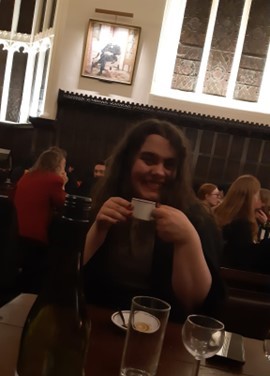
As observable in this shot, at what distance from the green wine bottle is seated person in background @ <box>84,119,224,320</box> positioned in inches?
35.6

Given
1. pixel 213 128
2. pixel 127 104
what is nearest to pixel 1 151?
pixel 127 104

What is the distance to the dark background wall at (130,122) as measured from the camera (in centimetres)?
702

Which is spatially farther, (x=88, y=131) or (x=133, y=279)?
(x=88, y=131)

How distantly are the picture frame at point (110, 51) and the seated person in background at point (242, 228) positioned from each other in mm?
4384

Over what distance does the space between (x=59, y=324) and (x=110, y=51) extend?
6634 mm

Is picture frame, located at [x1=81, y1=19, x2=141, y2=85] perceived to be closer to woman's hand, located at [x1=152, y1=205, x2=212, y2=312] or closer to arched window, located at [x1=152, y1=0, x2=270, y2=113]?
arched window, located at [x1=152, y1=0, x2=270, y2=113]

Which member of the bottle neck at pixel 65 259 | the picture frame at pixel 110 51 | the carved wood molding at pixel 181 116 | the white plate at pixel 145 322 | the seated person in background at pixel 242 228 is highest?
the picture frame at pixel 110 51

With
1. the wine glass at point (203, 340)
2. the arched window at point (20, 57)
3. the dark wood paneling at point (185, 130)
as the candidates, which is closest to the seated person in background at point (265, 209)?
the wine glass at point (203, 340)

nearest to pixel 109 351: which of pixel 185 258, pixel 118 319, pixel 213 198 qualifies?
pixel 118 319

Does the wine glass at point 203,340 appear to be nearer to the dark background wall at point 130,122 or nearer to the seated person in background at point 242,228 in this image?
the seated person in background at point 242,228

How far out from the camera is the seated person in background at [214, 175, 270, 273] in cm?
299

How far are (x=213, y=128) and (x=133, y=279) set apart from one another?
5556 millimetres

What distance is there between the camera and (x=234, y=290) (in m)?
2.39

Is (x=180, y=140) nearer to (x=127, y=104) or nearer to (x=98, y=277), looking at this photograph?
(x=98, y=277)
